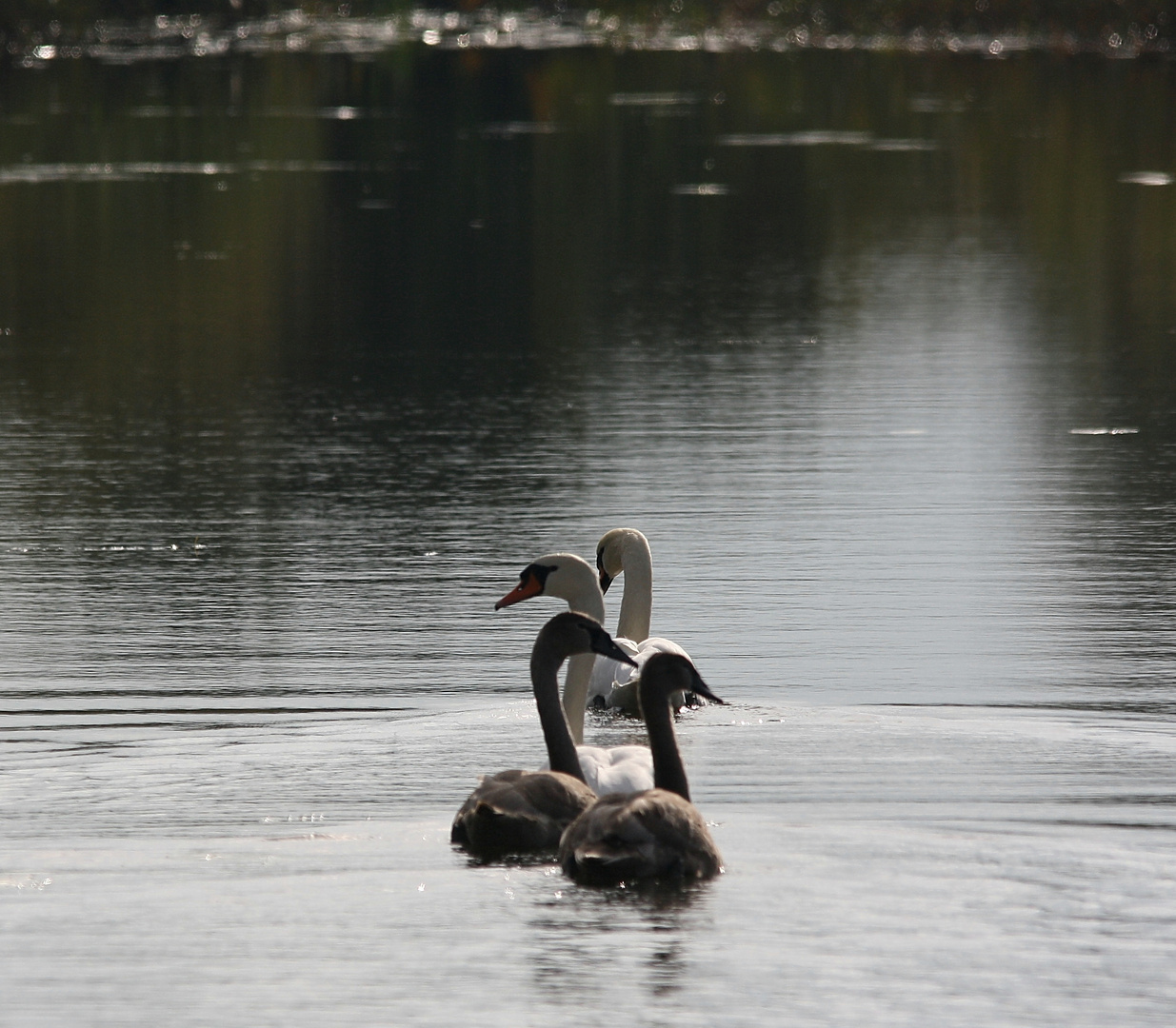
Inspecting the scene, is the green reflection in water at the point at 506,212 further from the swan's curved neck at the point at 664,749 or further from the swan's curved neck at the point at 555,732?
the swan's curved neck at the point at 664,749

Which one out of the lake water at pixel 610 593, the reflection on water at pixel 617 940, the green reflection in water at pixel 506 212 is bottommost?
the reflection on water at pixel 617 940

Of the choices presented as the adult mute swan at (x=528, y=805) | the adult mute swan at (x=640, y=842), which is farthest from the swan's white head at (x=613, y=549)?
the adult mute swan at (x=640, y=842)

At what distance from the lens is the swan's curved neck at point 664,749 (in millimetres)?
7535

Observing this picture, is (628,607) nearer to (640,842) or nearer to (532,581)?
(532,581)

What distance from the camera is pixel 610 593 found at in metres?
12.3

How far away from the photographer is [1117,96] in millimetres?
48281

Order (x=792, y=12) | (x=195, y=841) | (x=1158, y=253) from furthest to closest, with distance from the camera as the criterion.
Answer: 1. (x=792, y=12)
2. (x=1158, y=253)
3. (x=195, y=841)

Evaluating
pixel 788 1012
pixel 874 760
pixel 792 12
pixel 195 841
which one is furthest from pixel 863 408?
pixel 792 12

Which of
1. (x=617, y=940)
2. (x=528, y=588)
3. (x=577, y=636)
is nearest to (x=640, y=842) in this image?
(x=617, y=940)

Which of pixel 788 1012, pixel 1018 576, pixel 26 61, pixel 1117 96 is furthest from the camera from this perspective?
pixel 26 61

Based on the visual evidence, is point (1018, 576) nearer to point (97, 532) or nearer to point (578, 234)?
point (97, 532)

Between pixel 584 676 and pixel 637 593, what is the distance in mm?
1345

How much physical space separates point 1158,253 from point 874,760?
60.4 feet

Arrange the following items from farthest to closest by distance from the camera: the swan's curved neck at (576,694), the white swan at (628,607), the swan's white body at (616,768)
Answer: the white swan at (628,607)
the swan's curved neck at (576,694)
the swan's white body at (616,768)
